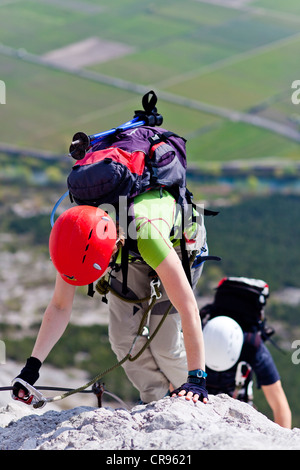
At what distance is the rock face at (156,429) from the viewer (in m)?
4.46

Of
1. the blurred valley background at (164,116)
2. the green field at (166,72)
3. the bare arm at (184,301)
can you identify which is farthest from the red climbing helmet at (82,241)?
the green field at (166,72)

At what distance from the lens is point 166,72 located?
2955 inches

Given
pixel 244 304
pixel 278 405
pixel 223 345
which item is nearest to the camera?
pixel 278 405

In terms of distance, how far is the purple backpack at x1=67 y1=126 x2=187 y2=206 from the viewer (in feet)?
16.9

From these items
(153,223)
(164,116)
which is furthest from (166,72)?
(153,223)

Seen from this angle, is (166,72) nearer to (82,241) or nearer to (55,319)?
(55,319)

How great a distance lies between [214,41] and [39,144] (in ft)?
87.1

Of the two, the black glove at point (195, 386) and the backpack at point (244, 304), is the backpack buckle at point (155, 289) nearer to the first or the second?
the black glove at point (195, 386)

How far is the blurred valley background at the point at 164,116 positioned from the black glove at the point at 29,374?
24.5 metres

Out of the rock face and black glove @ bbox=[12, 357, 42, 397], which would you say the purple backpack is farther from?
the rock face

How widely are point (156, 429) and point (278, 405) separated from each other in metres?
2.55

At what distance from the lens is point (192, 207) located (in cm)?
590

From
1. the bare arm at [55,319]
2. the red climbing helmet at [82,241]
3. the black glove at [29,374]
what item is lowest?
the black glove at [29,374]
